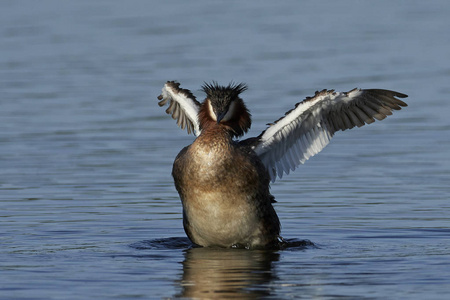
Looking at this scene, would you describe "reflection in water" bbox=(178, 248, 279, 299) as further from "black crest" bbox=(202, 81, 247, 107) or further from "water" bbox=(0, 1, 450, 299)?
"black crest" bbox=(202, 81, 247, 107)

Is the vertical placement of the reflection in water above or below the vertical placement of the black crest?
below

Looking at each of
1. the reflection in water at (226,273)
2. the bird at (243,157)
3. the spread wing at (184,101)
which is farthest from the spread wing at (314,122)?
the reflection in water at (226,273)

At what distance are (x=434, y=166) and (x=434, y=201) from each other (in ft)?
6.85

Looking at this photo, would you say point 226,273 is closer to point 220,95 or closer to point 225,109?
point 225,109

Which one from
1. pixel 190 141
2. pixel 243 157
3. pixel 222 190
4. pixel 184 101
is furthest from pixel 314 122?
pixel 190 141

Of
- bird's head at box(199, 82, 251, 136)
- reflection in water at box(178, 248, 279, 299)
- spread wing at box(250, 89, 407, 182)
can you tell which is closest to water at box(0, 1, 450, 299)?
reflection in water at box(178, 248, 279, 299)

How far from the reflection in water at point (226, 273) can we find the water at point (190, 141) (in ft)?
0.12

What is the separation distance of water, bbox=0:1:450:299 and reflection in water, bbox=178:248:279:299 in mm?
37

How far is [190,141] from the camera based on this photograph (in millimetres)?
21594

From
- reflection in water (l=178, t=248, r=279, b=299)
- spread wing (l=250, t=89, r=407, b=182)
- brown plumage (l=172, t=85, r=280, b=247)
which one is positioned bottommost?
reflection in water (l=178, t=248, r=279, b=299)

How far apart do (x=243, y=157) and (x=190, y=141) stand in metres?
7.01

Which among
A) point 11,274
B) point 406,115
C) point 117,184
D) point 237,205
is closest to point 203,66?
point 406,115

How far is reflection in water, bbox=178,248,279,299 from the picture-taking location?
1180cm

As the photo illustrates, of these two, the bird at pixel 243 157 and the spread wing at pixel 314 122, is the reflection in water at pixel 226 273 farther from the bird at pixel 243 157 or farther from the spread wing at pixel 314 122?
the spread wing at pixel 314 122
